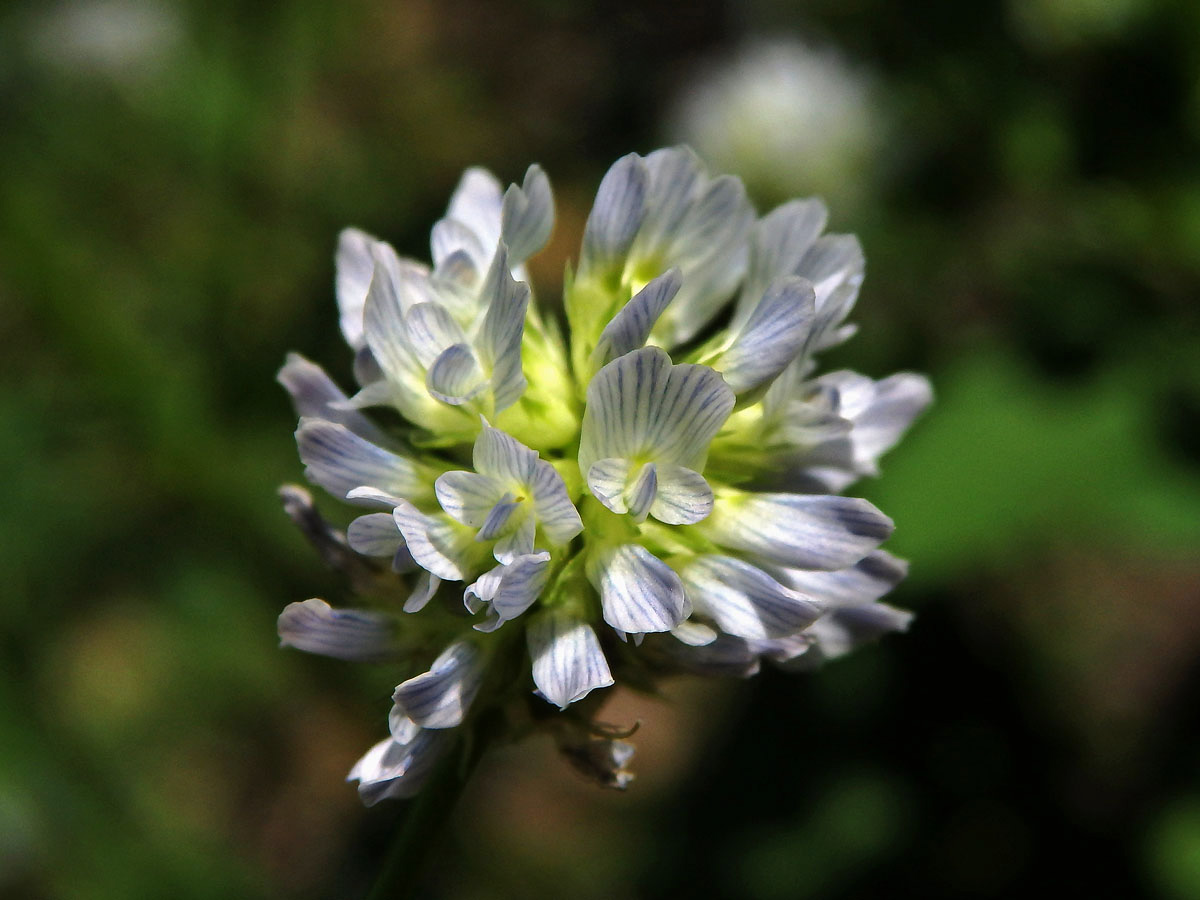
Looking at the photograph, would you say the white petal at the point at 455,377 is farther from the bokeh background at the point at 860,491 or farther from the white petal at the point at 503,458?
the bokeh background at the point at 860,491

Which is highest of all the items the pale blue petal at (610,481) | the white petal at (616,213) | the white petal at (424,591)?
the white petal at (616,213)

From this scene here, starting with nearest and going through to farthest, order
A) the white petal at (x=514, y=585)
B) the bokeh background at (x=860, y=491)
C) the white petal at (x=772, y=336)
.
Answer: the white petal at (x=514, y=585), the white petal at (x=772, y=336), the bokeh background at (x=860, y=491)

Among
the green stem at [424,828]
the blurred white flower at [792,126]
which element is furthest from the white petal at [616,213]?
the blurred white flower at [792,126]

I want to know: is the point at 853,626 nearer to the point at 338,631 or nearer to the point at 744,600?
the point at 744,600

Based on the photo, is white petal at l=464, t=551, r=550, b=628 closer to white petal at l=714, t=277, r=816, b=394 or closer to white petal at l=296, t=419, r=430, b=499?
white petal at l=296, t=419, r=430, b=499

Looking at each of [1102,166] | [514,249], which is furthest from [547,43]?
[514,249]

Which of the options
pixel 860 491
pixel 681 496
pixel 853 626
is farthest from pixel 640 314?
pixel 860 491
